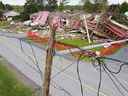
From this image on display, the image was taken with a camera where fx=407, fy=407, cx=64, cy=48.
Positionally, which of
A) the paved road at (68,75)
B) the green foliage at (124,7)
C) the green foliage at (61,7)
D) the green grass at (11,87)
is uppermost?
the green grass at (11,87)

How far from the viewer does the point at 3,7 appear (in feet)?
294

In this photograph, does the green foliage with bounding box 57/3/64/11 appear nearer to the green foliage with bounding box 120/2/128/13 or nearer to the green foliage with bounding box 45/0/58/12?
the green foliage with bounding box 45/0/58/12

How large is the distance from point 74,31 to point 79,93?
89.4 feet

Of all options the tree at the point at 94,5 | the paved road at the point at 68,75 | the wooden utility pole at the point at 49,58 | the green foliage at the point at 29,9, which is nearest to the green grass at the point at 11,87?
the paved road at the point at 68,75

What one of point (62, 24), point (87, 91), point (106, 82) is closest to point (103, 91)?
point (87, 91)

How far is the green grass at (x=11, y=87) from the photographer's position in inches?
516

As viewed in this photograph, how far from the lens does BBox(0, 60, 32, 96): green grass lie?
13109 mm

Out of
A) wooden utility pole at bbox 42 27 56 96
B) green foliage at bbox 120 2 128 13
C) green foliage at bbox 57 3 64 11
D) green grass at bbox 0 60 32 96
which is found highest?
wooden utility pole at bbox 42 27 56 96

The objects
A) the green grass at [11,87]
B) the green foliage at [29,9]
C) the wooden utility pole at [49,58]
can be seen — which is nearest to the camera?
the wooden utility pole at [49,58]

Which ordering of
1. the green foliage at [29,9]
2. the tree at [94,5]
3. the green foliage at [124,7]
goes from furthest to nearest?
1. the tree at [94,5]
2. the green foliage at [29,9]
3. the green foliage at [124,7]

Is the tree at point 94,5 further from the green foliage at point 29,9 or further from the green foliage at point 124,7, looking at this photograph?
the green foliage at point 29,9

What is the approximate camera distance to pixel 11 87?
1409cm

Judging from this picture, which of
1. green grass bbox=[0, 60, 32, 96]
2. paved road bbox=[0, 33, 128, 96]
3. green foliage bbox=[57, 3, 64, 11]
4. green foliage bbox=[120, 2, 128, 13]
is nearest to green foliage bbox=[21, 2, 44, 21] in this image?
green foliage bbox=[57, 3, 64, 11]

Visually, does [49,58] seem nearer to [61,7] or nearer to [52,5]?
[61,7]
